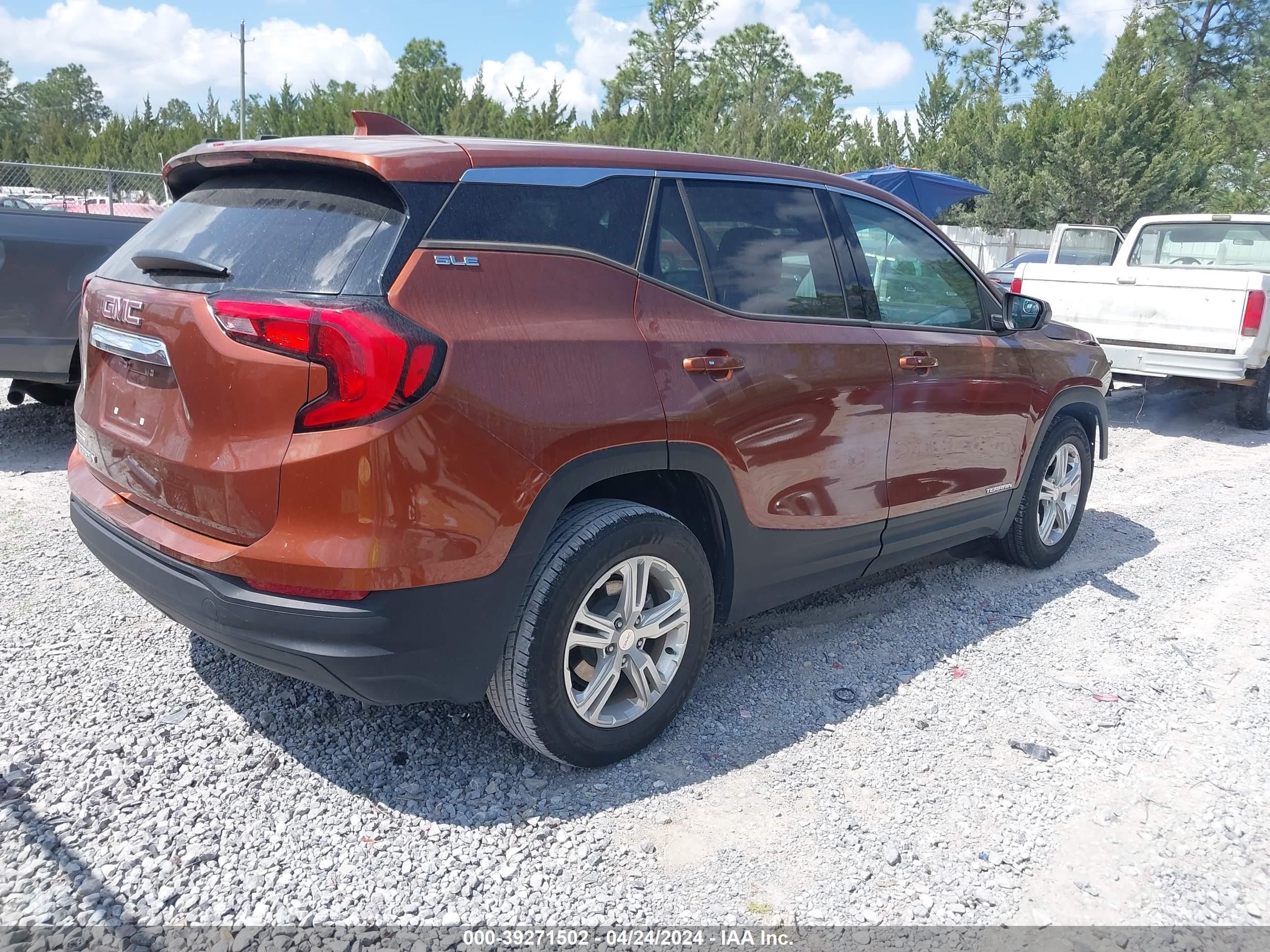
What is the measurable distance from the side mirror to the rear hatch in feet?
9.53

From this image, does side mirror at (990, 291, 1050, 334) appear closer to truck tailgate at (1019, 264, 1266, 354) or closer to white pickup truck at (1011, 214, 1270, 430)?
white pickup truck at (1011, 214, 1270, 430)

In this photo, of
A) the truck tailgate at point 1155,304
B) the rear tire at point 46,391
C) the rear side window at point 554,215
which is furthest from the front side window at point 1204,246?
the rear tire at point 46,391

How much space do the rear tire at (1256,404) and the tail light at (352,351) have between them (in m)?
9.09

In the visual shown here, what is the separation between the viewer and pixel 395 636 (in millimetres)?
2422

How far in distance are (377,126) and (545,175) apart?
0.90m

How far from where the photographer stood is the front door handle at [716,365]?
297 cm

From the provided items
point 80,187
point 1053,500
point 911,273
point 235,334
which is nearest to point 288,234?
point 235,334

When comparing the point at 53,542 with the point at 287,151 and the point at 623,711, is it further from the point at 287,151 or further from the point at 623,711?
the point at 623,711

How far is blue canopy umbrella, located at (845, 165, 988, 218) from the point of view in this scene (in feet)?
45.3

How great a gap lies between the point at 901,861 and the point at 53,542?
4128 mm

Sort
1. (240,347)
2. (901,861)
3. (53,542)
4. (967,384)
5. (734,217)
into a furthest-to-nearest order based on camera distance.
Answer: (53,542) → (967,384) → (734,217) → (901,861) → (240,347)

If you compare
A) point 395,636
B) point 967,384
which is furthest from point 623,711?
point 967,384

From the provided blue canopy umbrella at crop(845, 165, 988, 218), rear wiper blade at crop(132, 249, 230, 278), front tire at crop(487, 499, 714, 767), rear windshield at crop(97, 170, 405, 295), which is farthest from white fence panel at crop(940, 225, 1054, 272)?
rear wiper blade at crop(132, 249, 230, 278)

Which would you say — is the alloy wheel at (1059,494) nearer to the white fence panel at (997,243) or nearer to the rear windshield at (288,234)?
the rear windshield at (288,234)
